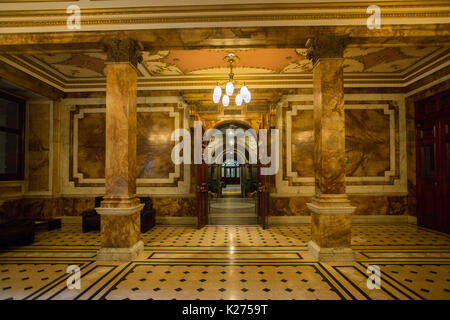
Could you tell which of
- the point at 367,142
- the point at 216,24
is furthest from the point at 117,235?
the point at 367,142

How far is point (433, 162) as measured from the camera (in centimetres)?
645

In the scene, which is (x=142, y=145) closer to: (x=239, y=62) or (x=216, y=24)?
(x=239, y=62)

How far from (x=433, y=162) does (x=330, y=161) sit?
165 inches

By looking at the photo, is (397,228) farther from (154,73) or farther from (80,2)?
(80,2)

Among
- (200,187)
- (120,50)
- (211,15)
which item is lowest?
(200,187)

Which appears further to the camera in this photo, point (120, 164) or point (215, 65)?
point (215, 65)

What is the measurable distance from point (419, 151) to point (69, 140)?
9.64 m

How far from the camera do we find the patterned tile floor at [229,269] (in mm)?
3076

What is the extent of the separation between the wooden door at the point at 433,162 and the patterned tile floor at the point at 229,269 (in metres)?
0.80

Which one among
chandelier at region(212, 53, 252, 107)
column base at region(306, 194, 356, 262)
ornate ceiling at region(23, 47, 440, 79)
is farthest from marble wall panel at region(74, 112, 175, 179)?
column base at region(306, 194, 356, 262)

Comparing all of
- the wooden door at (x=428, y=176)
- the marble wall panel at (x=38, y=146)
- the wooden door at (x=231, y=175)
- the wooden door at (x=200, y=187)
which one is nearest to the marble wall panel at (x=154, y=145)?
the wooden door at (x=200, y=187)

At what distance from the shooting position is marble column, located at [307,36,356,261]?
4059 millimetres

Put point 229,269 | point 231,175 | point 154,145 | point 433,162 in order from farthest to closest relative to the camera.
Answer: point 231,175, point 154,145, point 433,162, point 229,269

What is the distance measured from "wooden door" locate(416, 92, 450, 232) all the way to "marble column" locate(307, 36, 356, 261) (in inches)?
145
